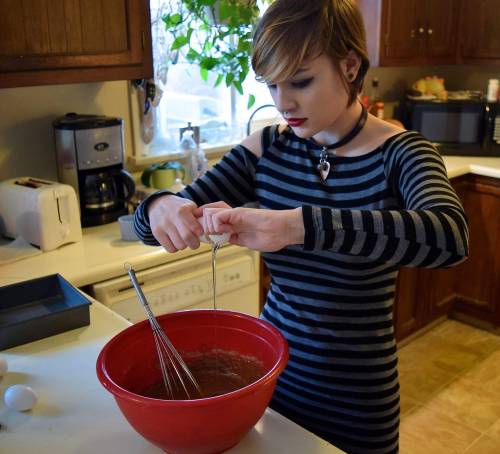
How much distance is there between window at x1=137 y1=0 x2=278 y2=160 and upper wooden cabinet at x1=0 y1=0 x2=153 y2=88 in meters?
0.44

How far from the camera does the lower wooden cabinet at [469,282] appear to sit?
283 cm

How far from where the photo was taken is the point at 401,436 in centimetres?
231

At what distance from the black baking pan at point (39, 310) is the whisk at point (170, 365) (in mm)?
356

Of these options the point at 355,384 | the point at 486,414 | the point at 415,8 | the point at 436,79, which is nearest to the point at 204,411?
the point at 355,384

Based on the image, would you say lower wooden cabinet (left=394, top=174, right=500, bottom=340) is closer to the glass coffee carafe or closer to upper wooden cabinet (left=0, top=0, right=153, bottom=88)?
the glass coffee carafe

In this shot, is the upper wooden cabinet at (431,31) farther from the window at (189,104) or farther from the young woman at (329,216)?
the young woman at (329,216)

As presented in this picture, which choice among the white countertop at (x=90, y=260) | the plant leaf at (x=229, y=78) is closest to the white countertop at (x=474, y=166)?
the plant leaf at (x=229, y=78)

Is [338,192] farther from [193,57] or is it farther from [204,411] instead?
[193,57]

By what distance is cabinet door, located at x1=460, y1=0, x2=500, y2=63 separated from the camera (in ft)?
10.1

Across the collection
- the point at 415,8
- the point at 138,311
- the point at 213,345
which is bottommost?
the point at 138,311

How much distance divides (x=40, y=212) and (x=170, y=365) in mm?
972

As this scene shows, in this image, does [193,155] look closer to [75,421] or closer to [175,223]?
[175,223]

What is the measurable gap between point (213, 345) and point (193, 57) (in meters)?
1.61

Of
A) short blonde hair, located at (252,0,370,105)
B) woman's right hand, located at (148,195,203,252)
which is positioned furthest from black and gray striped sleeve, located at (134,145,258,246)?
short blonde hair, located at (252,0,370,105)
